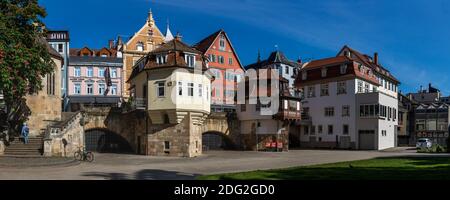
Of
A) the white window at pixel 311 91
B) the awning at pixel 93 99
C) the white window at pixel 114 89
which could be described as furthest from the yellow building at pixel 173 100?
the white window at pixel 114 89

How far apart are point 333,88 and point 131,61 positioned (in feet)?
109

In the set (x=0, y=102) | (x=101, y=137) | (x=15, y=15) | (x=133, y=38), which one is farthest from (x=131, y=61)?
(x=15, y=15)

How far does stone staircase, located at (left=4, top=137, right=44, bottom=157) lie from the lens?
32344 millimetres

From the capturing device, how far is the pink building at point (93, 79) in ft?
233

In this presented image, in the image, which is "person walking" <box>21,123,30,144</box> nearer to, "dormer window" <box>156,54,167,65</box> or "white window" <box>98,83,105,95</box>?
"dormer window" <box>156,54,167,65</box>

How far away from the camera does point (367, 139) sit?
57.3m

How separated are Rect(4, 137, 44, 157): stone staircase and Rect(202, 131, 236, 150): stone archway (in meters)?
23.9

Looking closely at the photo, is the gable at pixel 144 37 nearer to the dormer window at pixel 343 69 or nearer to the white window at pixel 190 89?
the dormer window at pixel 343 69

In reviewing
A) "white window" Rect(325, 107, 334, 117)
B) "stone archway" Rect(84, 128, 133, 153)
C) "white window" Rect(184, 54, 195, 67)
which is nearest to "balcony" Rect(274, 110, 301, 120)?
"white window" Rect(325, 107, 334, 117)

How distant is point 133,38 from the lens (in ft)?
247

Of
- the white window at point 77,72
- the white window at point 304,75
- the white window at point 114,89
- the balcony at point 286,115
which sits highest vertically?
the white window at point 77,72

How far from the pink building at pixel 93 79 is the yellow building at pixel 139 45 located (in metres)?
1.10

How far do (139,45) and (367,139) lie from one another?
39.5 meters
